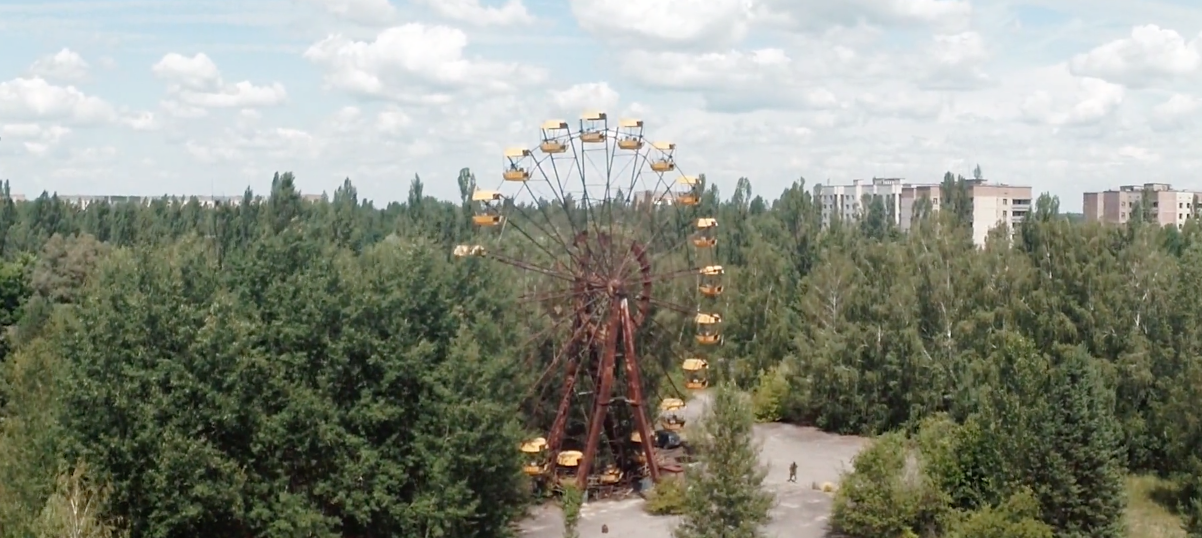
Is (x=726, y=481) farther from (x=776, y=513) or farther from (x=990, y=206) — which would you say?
Result: (x=990, y=206)

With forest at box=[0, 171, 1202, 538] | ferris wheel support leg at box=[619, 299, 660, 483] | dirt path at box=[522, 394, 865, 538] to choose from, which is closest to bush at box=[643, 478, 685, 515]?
dirt path at box=[522, 394, 865, 538]

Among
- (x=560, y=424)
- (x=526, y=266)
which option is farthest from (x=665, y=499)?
(x=526, y=266)

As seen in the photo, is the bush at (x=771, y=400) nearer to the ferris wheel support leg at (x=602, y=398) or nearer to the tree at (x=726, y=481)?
the ferris wheel support leg at (x=602, y=398)

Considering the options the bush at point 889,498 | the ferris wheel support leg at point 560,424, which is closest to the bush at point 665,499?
the ferris wheel support leg at point 560,424

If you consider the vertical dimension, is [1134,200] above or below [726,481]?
above

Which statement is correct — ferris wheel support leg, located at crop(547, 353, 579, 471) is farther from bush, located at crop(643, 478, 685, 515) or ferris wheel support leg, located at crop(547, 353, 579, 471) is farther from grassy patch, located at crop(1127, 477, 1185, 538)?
grassy patch, located at crop(1127, 477, 1185, 538)
